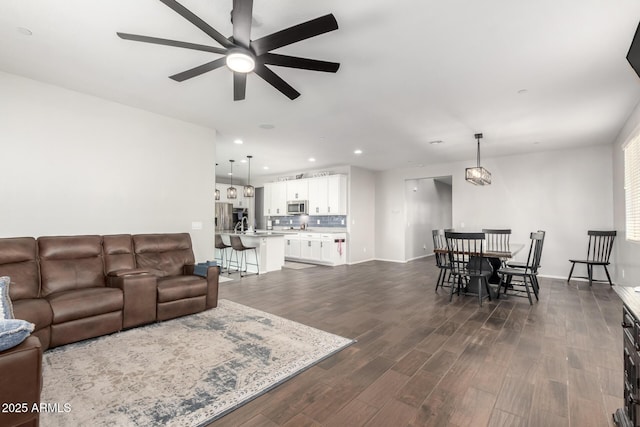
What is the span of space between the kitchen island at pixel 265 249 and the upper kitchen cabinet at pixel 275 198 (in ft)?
8.10

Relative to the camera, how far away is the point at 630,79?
121 inches

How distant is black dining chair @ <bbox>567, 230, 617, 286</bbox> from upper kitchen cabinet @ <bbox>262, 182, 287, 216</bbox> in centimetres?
718

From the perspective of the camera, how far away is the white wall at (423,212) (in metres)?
8.63

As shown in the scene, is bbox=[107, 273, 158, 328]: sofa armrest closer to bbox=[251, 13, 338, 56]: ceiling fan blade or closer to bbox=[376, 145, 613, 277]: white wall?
bbox=[251, 13, 338, 56]: ceiling fan blade

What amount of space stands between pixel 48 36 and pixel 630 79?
18.8ft

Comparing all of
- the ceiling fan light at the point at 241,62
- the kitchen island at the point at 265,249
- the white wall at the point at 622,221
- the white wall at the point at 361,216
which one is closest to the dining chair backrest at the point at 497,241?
the white wall at the point at 622,221

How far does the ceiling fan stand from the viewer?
70.0 inches

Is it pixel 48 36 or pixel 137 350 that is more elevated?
pixel 48 36

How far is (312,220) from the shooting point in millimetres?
9148

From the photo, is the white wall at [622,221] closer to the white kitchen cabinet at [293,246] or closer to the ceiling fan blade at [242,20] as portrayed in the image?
the ceiling fan blade at [242,20]

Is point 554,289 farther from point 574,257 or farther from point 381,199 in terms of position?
point 381,199

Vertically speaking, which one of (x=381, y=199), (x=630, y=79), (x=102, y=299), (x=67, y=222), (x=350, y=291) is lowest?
(x=350, y=291)

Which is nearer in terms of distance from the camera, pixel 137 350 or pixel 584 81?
pixel 137 350

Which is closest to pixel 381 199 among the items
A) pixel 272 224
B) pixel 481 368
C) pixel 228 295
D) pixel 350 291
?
pixel 272 224
